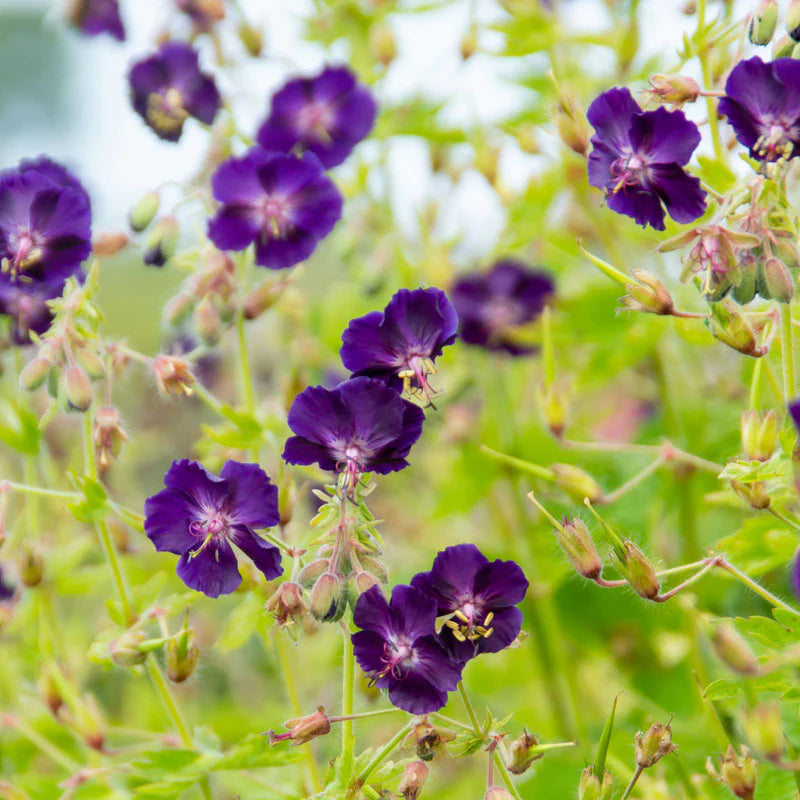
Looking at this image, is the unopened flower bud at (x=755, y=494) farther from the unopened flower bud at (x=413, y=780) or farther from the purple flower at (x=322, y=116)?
the purple flower at (x=322, y=116)

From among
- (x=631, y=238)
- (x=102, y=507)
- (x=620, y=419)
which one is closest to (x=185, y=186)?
(x=102, y=507)

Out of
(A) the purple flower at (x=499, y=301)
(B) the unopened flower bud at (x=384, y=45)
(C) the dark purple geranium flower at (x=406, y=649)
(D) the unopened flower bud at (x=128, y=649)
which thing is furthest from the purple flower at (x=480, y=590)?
(B) the unopened flower bud at (x=384, y=45)

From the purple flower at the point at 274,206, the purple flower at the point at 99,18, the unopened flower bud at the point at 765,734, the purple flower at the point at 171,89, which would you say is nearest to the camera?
the unopened flower bud at the point at 765,734

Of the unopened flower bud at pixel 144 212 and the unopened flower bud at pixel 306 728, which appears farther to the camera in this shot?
the unopened flower bud at pixel 144 212

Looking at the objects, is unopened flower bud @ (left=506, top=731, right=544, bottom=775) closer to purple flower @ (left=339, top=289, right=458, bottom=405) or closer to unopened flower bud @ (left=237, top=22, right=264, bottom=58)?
purple flower @ (left=339, top=289, right=458, bottom=405)

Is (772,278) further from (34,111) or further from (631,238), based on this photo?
(34,111)

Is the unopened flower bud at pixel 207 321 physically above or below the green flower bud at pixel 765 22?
below

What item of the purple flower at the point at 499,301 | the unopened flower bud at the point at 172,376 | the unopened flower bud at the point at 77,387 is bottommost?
the purple flower at the point at 499,301
